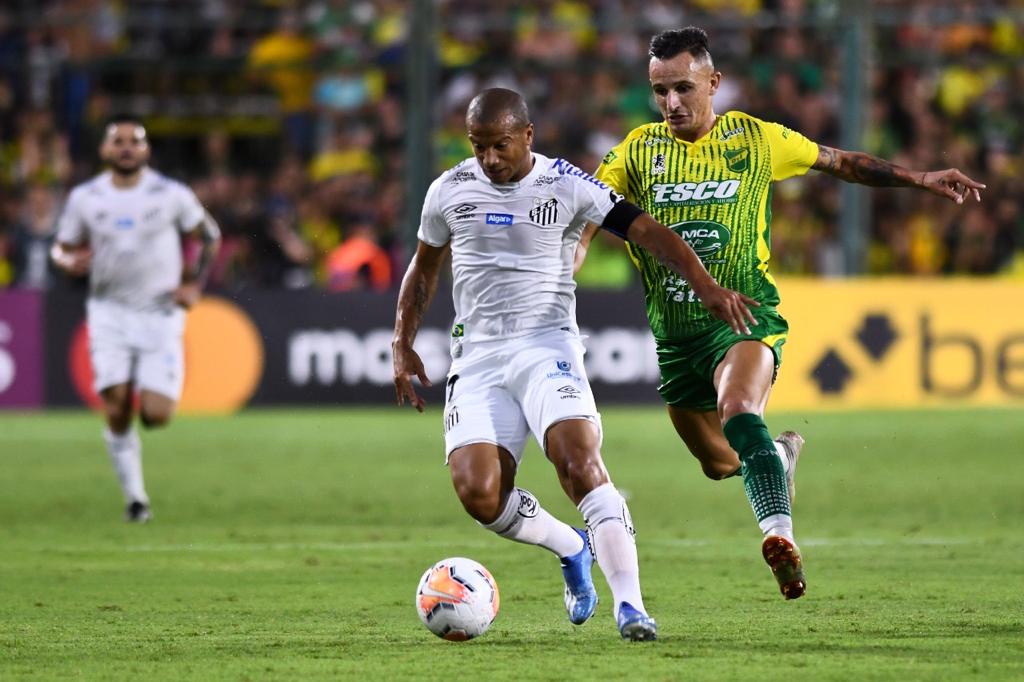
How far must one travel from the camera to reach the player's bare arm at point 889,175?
7457mm

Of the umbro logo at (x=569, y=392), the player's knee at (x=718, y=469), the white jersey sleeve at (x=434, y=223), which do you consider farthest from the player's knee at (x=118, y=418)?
the umbro logo at (x=569, y=392)

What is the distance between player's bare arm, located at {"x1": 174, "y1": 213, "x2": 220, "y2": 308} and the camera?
11.7 meters

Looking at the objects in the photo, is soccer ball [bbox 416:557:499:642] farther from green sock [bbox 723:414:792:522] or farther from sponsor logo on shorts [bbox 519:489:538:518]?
green sock [bbox 723:414:792:522]

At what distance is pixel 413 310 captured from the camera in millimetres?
7176

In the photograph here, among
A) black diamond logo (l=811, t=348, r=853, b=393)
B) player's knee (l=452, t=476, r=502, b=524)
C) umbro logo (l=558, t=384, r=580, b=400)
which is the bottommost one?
black diamond logo (l=811, t=348, r=853, b=393)

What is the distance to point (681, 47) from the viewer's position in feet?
25.1

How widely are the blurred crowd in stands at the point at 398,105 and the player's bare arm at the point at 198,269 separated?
23.1 ft

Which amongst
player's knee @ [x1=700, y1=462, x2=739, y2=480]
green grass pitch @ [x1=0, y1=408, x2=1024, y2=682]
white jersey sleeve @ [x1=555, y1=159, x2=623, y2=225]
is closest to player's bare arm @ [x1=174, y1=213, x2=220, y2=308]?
green grass pitch @ [x1=0, y1=408, x2=1024, y2=682]

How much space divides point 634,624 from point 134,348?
20.1 feet

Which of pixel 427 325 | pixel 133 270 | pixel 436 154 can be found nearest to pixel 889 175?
pixel 133 270

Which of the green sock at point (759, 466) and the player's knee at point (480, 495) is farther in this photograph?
the green sock at point (759, 466)

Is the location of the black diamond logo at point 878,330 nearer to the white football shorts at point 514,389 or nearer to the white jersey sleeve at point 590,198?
the white football shorts at point 514,389

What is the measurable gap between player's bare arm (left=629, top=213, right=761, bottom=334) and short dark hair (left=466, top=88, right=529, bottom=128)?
61 centimetres

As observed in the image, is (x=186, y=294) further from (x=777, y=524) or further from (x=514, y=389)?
(x=777, y=524)
